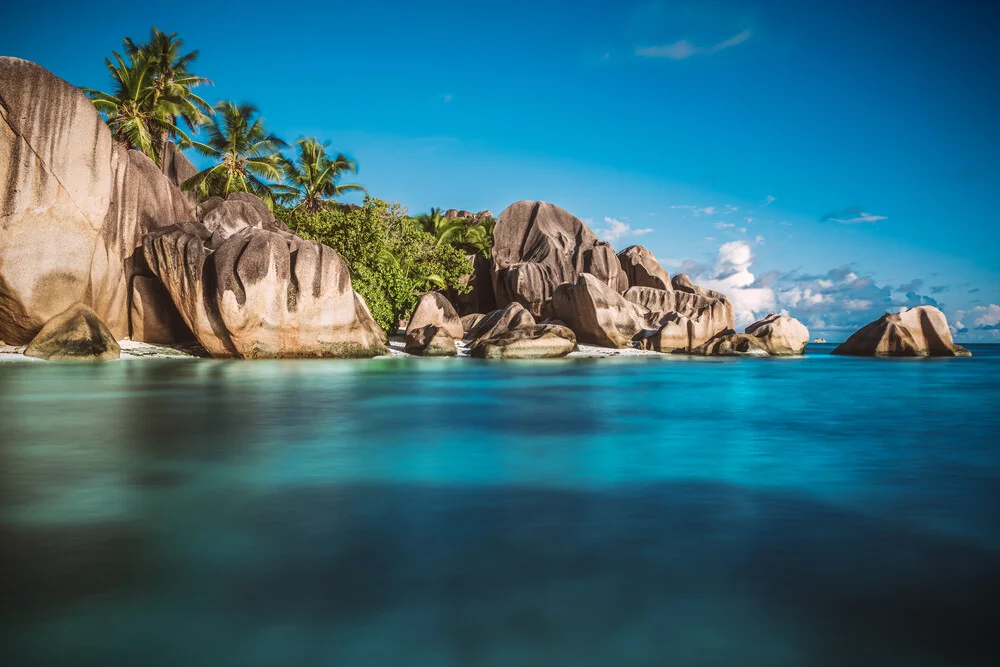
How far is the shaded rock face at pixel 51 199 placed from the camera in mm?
17250

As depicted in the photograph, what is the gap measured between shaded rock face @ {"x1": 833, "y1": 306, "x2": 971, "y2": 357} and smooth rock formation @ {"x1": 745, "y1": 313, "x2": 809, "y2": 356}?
3094 mm

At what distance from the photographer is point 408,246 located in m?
29.5

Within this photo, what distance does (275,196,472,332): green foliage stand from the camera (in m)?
26.2

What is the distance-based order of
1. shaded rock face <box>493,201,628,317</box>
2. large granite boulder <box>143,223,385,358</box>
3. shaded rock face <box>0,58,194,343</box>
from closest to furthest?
shaded rock face <box>0,58,194,343</box>
large granite boulder <box>143,223,385,358</box>
shaded rock face <box>493,201,628,317</box>

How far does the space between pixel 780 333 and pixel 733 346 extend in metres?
2.96

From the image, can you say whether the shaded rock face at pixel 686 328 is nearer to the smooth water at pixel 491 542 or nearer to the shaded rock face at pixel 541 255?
the shaded rock face at pixel 541 255

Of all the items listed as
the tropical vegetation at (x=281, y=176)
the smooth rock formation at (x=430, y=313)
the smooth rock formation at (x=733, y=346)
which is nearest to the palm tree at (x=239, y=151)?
the tropical vegetation at (x=281, y=176)

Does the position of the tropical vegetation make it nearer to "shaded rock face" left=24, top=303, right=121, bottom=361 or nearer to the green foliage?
the green foliage

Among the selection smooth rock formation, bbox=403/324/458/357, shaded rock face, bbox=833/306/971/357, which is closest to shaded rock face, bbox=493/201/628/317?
smooth rock formation, bbox=403/324/458/357

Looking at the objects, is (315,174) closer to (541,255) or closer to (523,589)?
(541,255)

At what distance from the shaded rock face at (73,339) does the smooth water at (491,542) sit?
10.4 m

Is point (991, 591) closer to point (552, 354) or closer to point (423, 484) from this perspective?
point (423, 484)

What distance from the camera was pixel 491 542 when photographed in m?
3.54

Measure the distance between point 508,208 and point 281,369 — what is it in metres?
25.7
